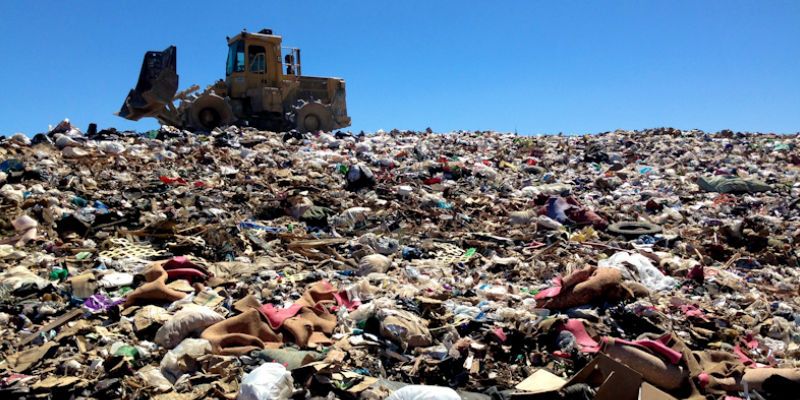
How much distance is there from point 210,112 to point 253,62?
149cm

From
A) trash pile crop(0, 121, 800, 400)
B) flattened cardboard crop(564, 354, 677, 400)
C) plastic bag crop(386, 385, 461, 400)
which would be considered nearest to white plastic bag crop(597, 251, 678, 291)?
trash pile crop(0, 121, 800, 400)

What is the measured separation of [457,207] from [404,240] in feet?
5.40

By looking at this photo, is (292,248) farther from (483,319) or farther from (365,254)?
(483,319)

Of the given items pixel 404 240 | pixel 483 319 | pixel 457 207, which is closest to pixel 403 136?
pixel 457 207

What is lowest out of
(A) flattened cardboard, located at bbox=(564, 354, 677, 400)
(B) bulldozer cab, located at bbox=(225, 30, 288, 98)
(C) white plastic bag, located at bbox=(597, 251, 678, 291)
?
(A) flattened cardboard, located at bbox=(564, 354, 677, 400)

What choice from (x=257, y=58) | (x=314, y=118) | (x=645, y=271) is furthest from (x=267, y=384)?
(x=314, y=118)

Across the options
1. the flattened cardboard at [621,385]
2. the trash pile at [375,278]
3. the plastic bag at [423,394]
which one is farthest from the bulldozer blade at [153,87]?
the flattened cardboard at [621,385]

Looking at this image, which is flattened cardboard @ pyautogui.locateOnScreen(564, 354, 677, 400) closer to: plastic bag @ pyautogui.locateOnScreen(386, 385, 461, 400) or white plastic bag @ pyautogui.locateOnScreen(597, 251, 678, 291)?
plastic bag @ pyautogui.locateOnScreen(386, 385, 461, 400)

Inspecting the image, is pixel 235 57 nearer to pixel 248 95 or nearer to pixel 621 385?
pixel 248 95

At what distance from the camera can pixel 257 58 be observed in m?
13.1

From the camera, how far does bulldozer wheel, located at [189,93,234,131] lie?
12414 mm

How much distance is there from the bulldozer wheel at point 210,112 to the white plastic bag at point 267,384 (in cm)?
1047

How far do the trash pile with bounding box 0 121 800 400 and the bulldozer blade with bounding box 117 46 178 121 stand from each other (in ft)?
6.29

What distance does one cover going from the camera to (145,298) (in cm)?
391
